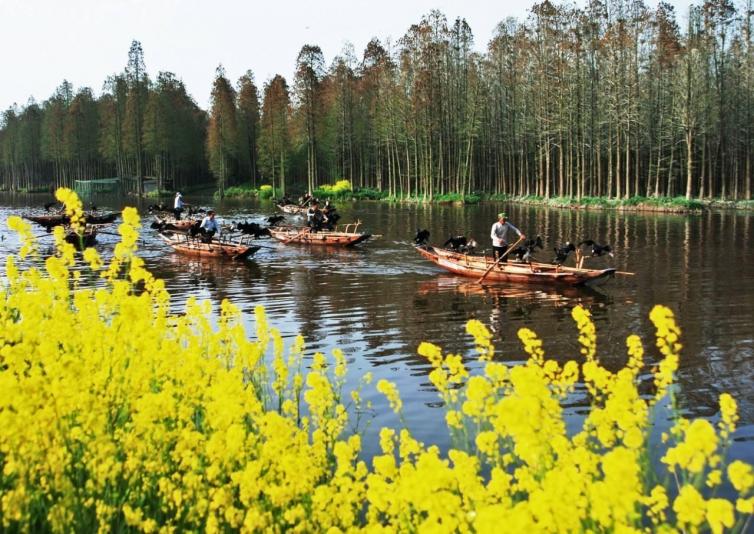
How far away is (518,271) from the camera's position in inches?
936

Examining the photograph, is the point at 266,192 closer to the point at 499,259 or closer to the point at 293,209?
the point at 293,209

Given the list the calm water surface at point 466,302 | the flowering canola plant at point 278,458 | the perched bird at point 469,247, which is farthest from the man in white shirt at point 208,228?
the flowering canola plant at point 278,458

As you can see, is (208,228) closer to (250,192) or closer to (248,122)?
(250,192)

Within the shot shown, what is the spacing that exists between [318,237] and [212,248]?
21.0 feet

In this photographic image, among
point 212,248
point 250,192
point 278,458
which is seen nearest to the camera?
point 278,458

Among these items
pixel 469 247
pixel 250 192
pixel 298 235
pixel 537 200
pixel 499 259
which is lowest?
pixel 499 259

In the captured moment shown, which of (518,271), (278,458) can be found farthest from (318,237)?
(278,458)

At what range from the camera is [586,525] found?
439 cm

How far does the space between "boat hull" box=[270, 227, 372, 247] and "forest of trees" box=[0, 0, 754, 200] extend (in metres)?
26.6

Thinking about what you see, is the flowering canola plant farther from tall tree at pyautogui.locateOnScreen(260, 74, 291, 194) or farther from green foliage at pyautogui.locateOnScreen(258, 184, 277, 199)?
green foliage at pyautogui.locateOnScreen(258, 184, 277, 199)

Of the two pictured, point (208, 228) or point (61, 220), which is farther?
point (61, 220)

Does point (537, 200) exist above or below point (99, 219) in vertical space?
above

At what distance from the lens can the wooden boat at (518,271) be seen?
22.4 metres

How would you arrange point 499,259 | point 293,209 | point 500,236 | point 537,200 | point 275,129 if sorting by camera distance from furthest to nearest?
1. point 275,129
2. point 537,200
3. point 293,209
4. point 500,236
5. point 499,259
